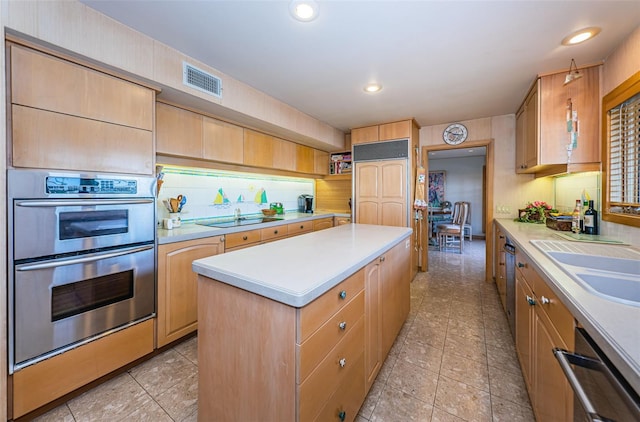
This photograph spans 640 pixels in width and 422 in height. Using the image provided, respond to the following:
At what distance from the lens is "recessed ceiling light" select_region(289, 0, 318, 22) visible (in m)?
1.42

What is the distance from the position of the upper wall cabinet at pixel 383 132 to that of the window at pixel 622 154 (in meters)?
1.91

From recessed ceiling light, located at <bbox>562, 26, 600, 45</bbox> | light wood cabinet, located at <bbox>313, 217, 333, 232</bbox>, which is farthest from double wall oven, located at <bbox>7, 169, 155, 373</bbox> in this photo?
recessed ceiling light, located at <bbox>562, 26, 600, 45</bbox>

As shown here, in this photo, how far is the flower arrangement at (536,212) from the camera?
2.86 meters

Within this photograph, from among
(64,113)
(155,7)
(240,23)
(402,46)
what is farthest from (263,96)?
(64,113)

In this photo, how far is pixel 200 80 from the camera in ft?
6.84

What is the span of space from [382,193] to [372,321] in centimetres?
248

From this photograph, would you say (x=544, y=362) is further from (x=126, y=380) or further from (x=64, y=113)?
(x=64, y=113)

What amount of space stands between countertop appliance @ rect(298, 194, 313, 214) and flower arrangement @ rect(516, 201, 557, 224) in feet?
9.78

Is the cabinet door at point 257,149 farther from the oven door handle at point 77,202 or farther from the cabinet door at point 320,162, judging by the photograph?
the oven door handle at point 77,202

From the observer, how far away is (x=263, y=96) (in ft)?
8.80

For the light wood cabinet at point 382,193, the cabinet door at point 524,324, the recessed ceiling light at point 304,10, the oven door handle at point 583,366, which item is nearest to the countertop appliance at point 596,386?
the oven door handle at point 583,366

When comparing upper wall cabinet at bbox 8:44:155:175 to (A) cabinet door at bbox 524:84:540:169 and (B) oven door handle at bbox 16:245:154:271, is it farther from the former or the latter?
(A) cabinet door at bbox 524:84:540:169

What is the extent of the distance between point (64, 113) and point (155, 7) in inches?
32.6

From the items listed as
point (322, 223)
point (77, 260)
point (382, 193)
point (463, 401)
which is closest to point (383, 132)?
point (382, 193)
